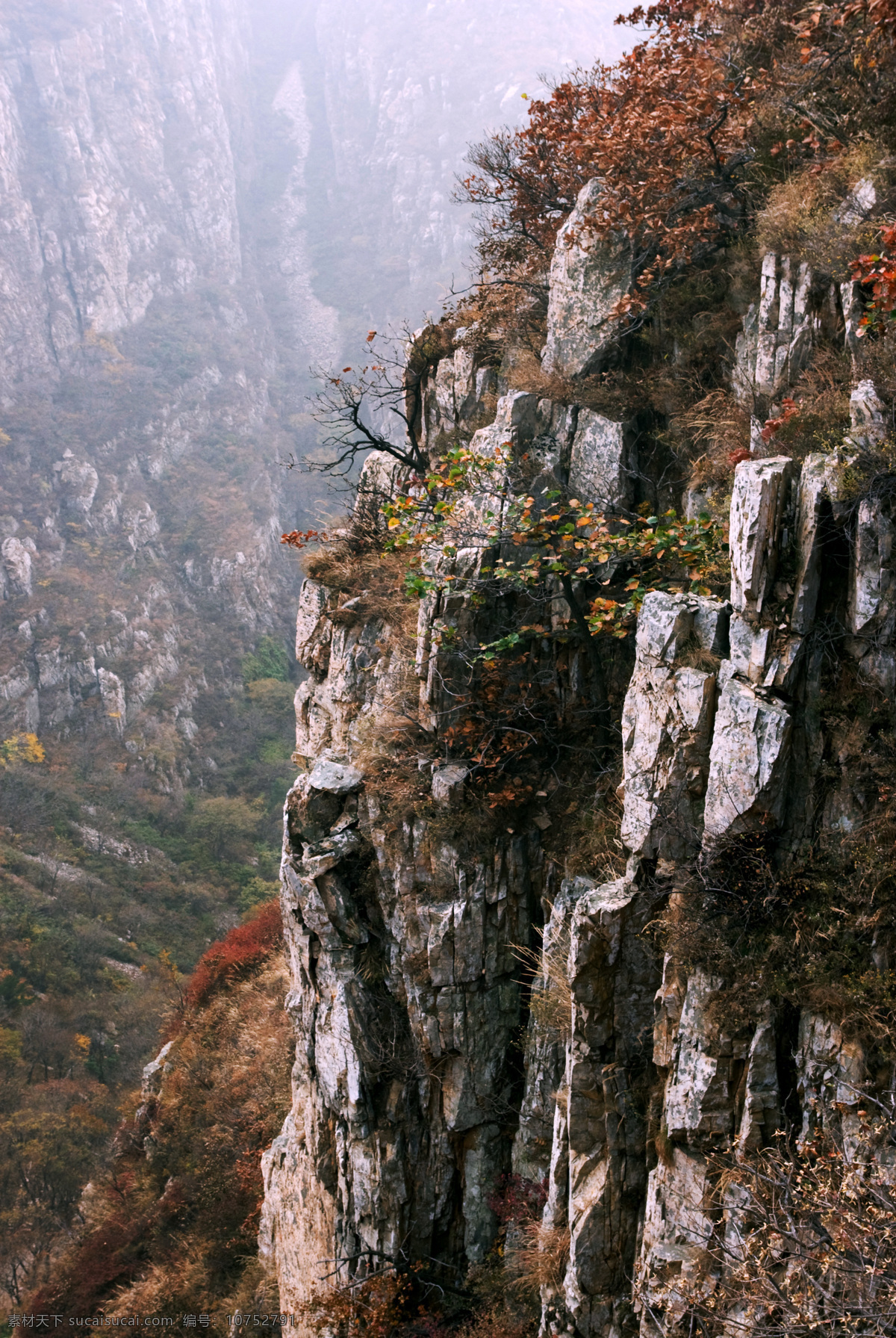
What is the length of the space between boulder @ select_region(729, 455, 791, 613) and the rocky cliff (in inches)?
0.9

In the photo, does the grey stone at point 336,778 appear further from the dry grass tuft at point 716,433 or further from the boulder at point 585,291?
the boulder at point 585,291

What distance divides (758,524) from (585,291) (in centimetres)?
508

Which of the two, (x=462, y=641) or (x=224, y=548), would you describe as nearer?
(x=462, y=641)

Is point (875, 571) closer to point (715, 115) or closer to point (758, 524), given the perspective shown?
point (758, 524)

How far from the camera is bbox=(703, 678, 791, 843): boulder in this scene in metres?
5.44

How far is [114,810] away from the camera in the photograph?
5509cm

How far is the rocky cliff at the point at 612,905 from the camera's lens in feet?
17.4

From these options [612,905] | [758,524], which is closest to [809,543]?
[758,524]

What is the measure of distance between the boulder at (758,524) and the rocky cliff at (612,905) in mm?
24

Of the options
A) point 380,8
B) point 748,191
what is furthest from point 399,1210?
point 380,8

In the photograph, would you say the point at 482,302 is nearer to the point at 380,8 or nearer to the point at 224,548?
the point at 224,548

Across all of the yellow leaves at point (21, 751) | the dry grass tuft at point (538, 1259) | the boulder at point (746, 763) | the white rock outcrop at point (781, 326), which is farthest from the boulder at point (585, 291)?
the yellow leaves at point (21, 751)

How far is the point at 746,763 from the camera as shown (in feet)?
18.1

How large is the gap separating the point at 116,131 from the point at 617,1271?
131 metres
